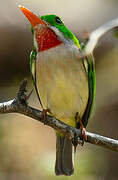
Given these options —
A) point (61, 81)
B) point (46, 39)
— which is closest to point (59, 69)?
Answer: point (61, 81)

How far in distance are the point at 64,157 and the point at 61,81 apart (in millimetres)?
1068

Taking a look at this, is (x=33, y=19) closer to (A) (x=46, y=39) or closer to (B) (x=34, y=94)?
(A) (x=46, y=39)

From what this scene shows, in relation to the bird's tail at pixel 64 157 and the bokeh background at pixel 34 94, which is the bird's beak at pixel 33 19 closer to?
the bird's tail at pixel 64 157

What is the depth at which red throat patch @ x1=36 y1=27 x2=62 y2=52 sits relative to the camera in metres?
3.33

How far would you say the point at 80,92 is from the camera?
3.34m

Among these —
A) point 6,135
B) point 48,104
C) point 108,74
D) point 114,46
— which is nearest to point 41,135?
point 6,135

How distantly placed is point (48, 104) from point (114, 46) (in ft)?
9.33

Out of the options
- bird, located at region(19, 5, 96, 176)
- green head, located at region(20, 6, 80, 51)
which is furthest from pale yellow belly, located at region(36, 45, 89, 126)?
green head, located at region(20, 6, 80, 51)

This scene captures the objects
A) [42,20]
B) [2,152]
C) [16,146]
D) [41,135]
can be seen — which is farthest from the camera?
[41,135]

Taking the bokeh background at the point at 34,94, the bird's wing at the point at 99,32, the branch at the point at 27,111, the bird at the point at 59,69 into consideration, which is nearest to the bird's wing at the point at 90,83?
the bird at the point at 59,69

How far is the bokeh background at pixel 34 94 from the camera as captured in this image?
5250 mm

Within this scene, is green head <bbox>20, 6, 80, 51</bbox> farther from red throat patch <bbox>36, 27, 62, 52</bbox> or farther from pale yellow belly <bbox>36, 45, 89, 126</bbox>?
pale yellow belly <bbox>36, 45, 89, 126</bbox>

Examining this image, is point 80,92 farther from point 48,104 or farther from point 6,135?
point 6,135

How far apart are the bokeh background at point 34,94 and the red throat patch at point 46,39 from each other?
1.84 metres
